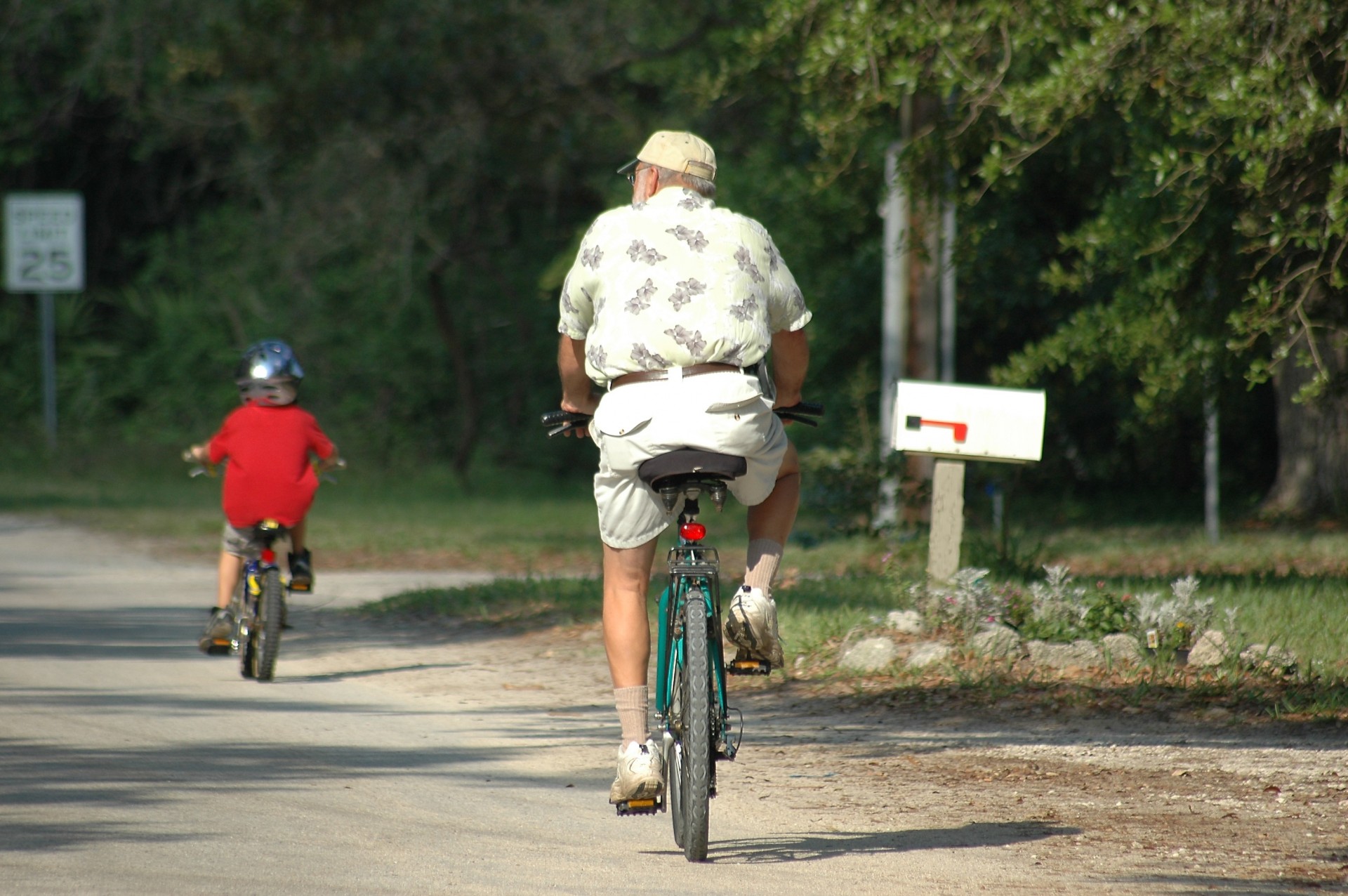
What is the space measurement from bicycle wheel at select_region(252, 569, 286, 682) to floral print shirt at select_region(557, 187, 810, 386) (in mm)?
3807

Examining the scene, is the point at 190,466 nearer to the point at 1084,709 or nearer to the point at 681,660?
the point at 1084,709

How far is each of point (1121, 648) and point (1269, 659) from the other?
2.12ft

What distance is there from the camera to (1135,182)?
36.1 ft

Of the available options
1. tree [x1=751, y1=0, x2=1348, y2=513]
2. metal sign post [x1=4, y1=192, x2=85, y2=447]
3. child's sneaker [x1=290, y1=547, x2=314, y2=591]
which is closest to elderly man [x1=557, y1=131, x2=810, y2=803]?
child's sneaker [x1=290, y1=547, x2=314, y2=591]

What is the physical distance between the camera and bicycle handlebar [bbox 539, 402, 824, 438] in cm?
511

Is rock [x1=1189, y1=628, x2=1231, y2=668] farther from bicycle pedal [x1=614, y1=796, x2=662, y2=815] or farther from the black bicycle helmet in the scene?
the black bicycle helmet

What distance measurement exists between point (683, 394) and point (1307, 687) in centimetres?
405

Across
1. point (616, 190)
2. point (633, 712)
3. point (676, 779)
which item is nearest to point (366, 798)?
point (633, 712)

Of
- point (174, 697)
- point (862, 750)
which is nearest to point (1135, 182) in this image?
point (862, 750)

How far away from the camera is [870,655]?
27.7ft

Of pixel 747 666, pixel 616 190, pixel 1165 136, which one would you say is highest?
pixel 616 190

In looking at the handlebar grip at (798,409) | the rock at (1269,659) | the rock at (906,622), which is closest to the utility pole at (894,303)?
the rock at (906,622)

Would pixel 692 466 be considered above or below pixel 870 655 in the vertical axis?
above

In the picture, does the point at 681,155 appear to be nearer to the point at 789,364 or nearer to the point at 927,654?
the point at 789,364
